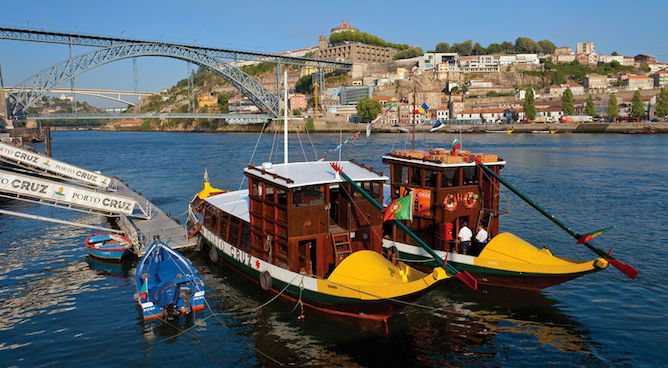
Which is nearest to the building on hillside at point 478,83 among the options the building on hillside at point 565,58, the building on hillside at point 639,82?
the building on hillside at point 639,82

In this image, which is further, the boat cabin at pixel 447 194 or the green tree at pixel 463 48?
the green tree at pixel 463 48

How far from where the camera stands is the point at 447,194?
12.9 m

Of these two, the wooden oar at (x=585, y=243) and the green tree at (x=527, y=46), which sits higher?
the green tree at (x=527, y=46)

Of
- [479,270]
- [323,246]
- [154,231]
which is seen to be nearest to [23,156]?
[154,231]

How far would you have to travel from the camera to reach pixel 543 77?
5231 inches

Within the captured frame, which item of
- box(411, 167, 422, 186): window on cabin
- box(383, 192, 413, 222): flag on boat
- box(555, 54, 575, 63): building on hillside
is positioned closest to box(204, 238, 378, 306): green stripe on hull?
box(383, 192, 413, 222): flag on boat

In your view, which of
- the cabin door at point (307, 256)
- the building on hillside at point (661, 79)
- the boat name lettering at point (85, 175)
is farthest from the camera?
the building on hillside at point (661, 79)

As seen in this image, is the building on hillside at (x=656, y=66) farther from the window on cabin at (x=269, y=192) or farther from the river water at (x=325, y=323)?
the window on cabin at (x=269, y=192)

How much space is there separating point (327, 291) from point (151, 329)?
14.1 ft

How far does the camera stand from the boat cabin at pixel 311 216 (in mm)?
10945

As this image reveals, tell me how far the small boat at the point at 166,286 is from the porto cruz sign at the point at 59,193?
8127 mm

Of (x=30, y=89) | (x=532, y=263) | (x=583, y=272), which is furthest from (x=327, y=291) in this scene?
(x=30, y=89)

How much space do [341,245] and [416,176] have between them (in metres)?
3.46

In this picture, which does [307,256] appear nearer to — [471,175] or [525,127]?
[471,175]
